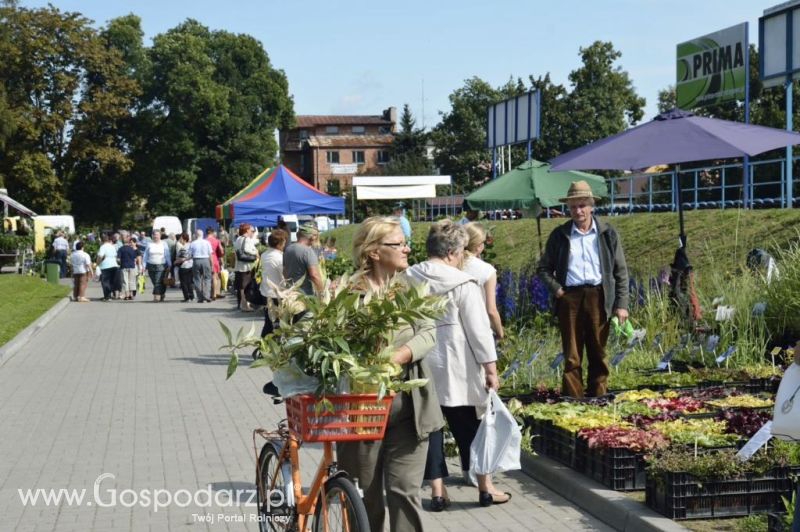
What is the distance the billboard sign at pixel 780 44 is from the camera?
22.5 metres

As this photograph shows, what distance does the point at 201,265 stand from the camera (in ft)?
89.9

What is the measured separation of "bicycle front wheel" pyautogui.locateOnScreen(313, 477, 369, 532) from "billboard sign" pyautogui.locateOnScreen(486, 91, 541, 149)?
86.4 feet

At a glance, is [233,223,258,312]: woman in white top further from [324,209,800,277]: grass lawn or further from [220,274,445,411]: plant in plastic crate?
[220,274,445,411]: plant in plastic crate

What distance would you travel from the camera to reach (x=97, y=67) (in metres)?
57.8

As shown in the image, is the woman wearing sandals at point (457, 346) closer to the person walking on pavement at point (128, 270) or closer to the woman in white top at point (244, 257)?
the woman in white top at point (244, 257)

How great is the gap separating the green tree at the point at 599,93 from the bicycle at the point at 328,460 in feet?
274

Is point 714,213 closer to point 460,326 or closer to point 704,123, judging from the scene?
point 704,123

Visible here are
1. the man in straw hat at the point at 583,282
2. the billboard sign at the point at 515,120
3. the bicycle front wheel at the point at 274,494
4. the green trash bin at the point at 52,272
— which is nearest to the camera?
the bicycle front wheel at the point at 274,494

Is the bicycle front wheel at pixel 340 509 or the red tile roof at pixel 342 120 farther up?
the red tile roof at pixel 342 120

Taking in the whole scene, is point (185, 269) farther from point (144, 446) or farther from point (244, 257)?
point (144, 446)

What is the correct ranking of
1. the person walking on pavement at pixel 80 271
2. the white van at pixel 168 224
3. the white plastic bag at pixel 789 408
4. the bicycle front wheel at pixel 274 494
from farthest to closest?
the white van at pixel 168 224 → the person walking on pavement at pixel 80 271 → the bicycle front wheel at pixel 274 494 → the white plastic bag at pixel 789 408

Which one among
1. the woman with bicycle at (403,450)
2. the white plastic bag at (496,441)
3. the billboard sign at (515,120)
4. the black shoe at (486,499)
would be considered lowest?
the black shoe at (486,499)

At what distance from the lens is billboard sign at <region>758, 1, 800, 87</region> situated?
886 inches

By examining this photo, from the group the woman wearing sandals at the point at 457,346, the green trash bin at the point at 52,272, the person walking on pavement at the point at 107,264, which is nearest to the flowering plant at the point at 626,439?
the woman wearing sandals at the point at 457,346
